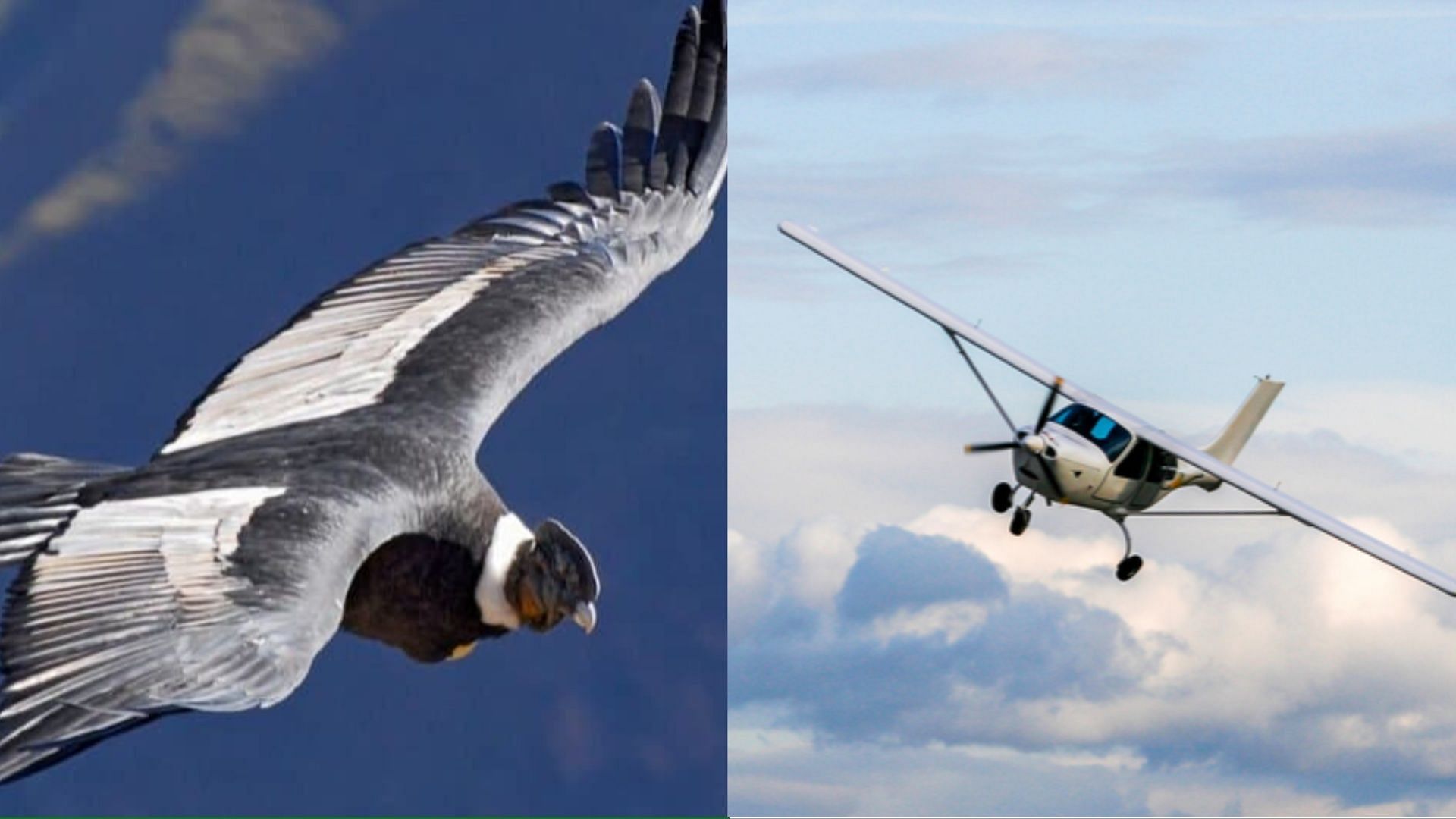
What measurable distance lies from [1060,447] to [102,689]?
1341cm

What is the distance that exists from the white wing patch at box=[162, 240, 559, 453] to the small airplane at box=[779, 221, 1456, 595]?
7443 mm

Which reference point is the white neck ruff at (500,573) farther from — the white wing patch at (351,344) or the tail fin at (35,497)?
the tail fin at (35,497)

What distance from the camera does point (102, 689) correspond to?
12.4 m

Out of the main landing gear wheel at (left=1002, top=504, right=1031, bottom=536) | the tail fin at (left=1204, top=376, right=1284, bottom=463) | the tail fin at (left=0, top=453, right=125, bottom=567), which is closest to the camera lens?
the tail fin at (left=0, top=453, right=125, bottom=567)

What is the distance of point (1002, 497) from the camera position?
2372 cm

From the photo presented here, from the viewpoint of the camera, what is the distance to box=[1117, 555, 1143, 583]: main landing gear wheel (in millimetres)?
24906

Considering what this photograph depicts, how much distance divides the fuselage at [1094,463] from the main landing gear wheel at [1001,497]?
0.59m

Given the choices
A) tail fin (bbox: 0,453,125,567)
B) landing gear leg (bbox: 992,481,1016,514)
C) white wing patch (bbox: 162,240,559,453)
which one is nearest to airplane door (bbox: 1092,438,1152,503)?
landing gear leg (bbox: 992,481,1016,514)

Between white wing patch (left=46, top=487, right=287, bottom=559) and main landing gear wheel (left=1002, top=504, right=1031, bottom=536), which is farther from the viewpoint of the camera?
main landing gear wheel (left=1002, top=504, right=1031, bottom=536)

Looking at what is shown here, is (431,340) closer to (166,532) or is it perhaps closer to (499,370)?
(499,370)

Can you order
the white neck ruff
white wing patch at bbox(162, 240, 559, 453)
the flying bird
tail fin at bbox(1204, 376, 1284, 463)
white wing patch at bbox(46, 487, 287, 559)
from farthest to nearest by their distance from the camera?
tail fin at bbox(1204, 376, 1284, 463) → white wing patch at bbox(162, 240, 559, 453) → the white neck ruff → white wing patch at bbox(46, 487, 287, 559) → the flying bird

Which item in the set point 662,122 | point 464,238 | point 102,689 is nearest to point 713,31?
point 662,122

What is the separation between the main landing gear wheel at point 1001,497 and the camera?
77.5 ft

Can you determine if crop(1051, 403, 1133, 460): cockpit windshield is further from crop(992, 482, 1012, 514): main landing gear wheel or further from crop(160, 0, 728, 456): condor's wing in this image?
crop(160, 0, 728, 456): condor's wing
